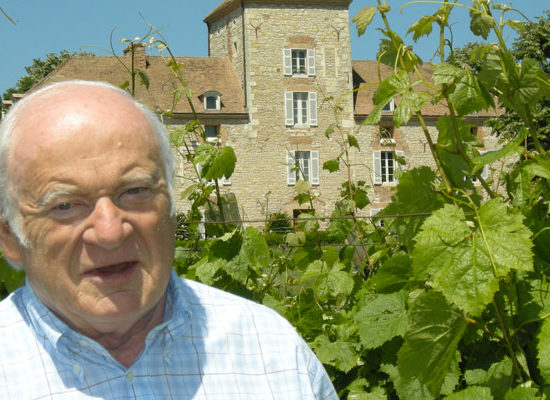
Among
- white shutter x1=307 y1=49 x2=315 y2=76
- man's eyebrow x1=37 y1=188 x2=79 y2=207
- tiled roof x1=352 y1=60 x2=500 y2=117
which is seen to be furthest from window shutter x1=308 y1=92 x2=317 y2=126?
man's eyebrow x1=37 y1=188 x2=79 y2=207

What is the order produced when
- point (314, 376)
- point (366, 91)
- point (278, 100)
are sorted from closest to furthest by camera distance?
1. point (314, 376)
2. point (278, 100)
3. point (366, 91)

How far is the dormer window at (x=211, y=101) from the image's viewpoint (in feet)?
92.8

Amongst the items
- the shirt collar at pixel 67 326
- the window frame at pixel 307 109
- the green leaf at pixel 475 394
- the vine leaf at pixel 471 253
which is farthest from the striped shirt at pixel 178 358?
the window frame at pixel 307 109

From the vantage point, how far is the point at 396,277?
2.64m

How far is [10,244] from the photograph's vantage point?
168 centimetres

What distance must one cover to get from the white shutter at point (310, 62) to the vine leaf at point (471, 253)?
1058 inches

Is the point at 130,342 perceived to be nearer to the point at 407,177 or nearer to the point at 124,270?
the point at 124,270

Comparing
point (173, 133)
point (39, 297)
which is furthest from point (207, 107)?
point (39, 297)

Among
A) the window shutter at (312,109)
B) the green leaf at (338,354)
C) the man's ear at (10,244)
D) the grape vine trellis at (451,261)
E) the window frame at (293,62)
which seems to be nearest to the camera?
the man's ear at (10,244)

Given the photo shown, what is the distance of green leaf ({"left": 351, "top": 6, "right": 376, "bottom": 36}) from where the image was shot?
7.53 ft

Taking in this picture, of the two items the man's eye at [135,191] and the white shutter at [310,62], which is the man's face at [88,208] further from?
the white shutter at [310,62]

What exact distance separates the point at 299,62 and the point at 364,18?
26.9m

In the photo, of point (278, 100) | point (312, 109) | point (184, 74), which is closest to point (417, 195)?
point (278, 100)

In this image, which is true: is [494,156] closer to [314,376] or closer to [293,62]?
[314,376]
